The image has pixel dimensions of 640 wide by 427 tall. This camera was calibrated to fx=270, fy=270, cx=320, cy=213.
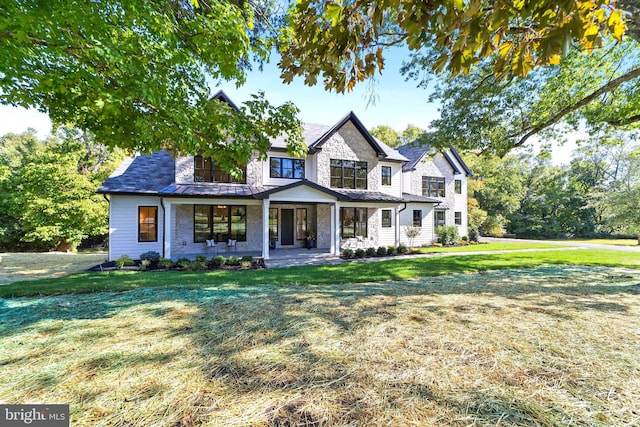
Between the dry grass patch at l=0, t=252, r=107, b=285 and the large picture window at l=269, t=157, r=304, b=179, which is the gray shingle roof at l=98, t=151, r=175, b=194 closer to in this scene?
the dry grass patch at l=0, t=252, r=107, b=285

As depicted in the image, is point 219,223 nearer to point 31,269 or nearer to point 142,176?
point 142,176

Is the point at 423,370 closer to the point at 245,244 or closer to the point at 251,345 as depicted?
the point at 251,345

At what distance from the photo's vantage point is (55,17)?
3787 mm

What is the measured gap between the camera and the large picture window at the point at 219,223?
13.9m

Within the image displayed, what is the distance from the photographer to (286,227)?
16500 mm

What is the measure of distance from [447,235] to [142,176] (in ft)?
65.6

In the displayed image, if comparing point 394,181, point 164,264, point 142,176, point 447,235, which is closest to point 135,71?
point 164,264

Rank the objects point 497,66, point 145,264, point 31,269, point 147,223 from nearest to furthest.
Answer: point 497,66 → point 145,264 → point 31,269 → point 147,223

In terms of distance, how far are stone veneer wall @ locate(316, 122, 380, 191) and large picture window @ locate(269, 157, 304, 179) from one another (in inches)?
43.8

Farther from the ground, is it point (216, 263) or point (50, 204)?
point (50, 204)

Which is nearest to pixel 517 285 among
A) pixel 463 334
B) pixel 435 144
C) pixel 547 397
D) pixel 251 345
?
pixel 463 334

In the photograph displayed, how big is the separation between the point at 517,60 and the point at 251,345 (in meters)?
3.82

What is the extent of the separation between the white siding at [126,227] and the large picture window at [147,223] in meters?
0.16

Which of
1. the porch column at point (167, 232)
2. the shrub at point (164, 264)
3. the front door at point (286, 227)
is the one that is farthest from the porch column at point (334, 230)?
the porch column at point (167, 232)
